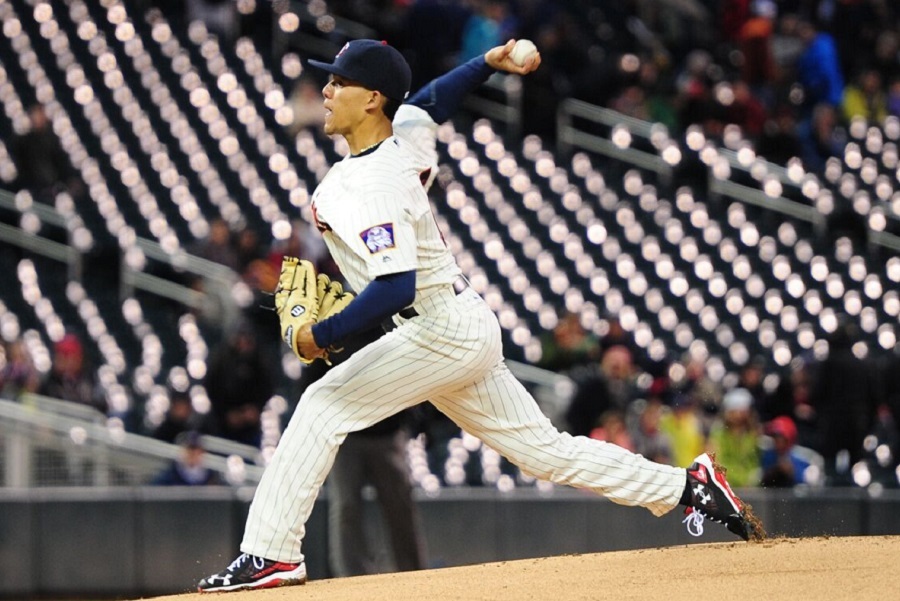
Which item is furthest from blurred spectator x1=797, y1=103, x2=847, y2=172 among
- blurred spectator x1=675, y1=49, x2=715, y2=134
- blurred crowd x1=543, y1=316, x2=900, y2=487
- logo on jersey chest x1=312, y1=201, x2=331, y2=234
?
logo on jersey chest x1=312, y1=201, x2=331, y2=234

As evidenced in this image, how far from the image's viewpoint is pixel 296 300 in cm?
535

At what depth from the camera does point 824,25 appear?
17.2 metres

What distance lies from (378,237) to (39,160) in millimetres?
9272

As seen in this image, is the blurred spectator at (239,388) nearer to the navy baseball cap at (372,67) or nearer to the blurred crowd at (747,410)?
the blurred crowd at (747,410)

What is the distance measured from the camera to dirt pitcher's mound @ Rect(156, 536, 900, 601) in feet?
17.2

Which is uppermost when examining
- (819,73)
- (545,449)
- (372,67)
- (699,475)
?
(819,73)

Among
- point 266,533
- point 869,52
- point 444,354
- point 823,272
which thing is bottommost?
point 266,533

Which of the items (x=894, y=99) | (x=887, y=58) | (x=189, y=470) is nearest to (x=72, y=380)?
(x=189, y=470)

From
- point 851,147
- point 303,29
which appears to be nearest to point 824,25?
point 851,147

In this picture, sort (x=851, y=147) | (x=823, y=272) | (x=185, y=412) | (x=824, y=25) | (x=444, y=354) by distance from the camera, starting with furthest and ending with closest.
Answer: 1. (x=824, y=25)
2. (x=851, y=147)
3. (x=823, y=272)
4. (x=185, y=412)
5. (x=444, y=354)

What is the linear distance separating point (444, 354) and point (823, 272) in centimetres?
906

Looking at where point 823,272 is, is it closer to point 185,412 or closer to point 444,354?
point 185,412

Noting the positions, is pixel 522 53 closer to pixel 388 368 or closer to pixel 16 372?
pixel 388 368

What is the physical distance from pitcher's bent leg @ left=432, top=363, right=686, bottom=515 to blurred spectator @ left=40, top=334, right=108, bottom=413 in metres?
6.33
